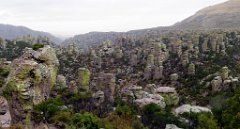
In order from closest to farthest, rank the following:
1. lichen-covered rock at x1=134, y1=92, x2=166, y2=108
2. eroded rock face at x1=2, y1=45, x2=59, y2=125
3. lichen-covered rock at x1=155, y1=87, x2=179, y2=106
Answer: eroded rock face at x1=2, y1=45, x2=59, y2=125, lichen-covered rock at x1=134, y1=92, x2=166, y2=108, lichen-covered rock at x1=155, y1=87, x2=179, y2=106

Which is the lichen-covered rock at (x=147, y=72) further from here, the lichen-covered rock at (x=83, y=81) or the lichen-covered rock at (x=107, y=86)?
the lichen-covered rock at (x=83, y=81)

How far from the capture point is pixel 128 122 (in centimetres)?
6956

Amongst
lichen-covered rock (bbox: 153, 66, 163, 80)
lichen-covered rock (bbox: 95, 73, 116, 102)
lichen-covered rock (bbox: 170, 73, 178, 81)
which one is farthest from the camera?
lichen-covered rock (bbox: 153, 66, 163, 80)

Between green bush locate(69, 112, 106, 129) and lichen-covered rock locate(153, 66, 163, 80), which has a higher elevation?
green bush locate(69, 112, 106, 129)

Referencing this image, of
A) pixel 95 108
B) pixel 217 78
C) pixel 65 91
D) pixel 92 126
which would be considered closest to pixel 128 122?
pixel 92 126

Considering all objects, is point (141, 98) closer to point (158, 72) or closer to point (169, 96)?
point (169, 96)

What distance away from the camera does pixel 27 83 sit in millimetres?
64875

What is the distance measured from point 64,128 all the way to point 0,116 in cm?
995

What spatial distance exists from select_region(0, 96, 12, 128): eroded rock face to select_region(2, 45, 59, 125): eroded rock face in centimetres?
128

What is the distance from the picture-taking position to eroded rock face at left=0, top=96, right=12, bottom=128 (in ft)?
196

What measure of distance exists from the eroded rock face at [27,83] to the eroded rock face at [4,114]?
1.28 m

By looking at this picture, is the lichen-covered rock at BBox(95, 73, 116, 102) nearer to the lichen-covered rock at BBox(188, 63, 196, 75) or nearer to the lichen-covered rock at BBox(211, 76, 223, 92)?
the lichen-covered rock at BBox(211, 76, 223, 92)

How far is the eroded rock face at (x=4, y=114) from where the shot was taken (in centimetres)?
5961

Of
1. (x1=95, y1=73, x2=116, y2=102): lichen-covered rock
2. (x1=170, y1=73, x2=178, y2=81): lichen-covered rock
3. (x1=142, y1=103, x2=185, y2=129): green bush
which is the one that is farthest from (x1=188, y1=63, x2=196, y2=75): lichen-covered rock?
(x1=142, y1=103, x2=185, y2=129): green bush
